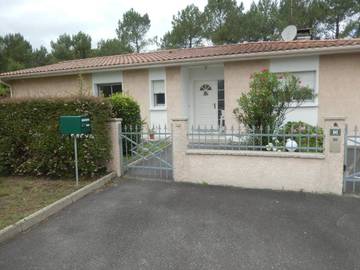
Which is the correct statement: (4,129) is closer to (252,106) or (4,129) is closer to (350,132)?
(252,106)

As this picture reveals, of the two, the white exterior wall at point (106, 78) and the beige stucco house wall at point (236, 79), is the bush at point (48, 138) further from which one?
the white exterior wall at point (106, 78)

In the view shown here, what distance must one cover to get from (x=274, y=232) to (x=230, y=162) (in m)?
1.87

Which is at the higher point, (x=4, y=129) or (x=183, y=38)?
(x=183, y=38)

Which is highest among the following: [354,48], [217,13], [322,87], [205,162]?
[217,13]

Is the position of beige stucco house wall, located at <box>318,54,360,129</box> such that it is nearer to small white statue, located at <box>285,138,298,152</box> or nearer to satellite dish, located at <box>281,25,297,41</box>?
satellite dish, located at <box>281,25,297,41</box>

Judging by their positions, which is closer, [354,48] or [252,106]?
[252,106]

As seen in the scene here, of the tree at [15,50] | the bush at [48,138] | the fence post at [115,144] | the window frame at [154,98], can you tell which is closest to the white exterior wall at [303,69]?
the window frame at [154,98]

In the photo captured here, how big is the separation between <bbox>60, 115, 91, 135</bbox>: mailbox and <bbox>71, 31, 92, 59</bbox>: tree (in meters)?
24.9

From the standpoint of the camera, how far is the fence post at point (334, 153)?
14.6 feet

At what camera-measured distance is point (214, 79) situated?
1027 cm

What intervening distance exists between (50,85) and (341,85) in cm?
1141

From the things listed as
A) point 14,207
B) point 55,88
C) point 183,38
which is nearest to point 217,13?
point 183,38

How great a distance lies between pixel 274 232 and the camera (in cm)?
343


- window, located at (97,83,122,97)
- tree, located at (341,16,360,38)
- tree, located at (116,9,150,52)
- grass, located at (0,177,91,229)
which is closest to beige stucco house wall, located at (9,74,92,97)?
window, located at (97,83,122,97)
